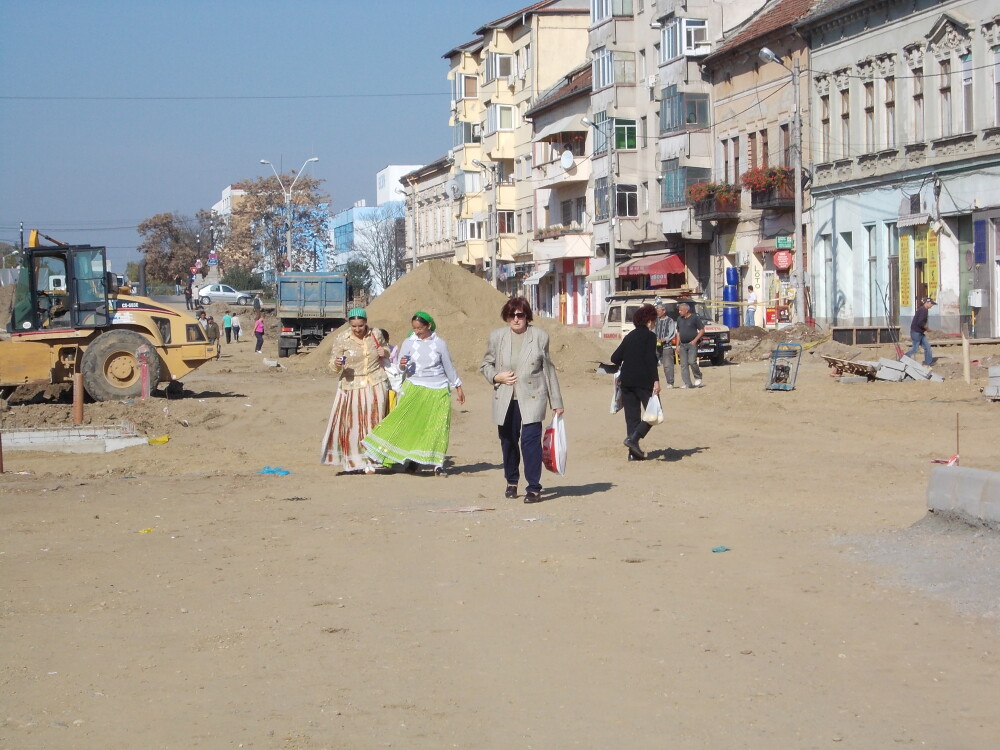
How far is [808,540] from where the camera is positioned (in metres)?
8.98

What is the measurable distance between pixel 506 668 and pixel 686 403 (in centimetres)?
1632

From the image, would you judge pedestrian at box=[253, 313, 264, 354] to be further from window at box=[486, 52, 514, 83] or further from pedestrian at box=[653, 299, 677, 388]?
window at box=[486, 52, 514, 83]

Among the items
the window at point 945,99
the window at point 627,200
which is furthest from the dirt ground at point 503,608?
the window at point 627,200

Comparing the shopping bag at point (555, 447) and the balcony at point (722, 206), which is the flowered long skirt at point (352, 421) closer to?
the shopping bag at point (555, 447)

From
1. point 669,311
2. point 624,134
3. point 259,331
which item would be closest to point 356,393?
point 669,311

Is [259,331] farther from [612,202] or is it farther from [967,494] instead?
[967,494]

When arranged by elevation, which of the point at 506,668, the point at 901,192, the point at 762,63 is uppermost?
the point at 762,63

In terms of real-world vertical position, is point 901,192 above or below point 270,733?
above

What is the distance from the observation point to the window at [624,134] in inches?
2271

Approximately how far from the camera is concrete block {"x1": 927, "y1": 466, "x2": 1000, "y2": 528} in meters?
8.03

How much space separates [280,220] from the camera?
86812mm

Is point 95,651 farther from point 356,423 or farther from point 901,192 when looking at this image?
point 901,192

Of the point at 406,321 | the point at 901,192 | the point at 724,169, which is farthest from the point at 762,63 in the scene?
the point at 406,321

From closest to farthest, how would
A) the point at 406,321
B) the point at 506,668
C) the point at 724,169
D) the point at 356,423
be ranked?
the point at 506,668 < the point at 356,423 < the point at 406,321 < the point at 724,169
